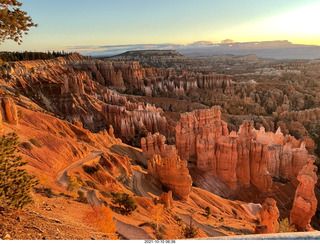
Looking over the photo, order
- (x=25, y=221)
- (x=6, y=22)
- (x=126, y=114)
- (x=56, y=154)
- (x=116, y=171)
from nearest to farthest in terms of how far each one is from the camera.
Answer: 1. (x=25, y=221)
2. (x=6, y=22)
3. (x=56, y=154)
4. (x=116, y=171)
5. (x=126, y=114)

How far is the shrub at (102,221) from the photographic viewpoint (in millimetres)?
8492

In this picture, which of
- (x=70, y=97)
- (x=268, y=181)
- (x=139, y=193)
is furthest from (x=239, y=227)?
(x=70, y=97)

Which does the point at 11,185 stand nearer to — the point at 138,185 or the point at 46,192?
the point at 46,192

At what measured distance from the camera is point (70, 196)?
11281 millimetres

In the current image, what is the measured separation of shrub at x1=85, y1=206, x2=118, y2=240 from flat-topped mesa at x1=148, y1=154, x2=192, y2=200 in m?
10.3

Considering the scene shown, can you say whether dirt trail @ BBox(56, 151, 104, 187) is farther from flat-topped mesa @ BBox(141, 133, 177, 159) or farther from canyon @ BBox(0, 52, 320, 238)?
flat-topped mesa @ BBox(141, 133, 177, 159)

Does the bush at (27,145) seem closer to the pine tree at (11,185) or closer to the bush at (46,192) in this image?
the bush at (46,192)

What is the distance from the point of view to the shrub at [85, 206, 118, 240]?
8.49 metres

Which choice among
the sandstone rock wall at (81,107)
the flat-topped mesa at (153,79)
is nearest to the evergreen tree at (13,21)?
the sandstone rock wall at (81,107)

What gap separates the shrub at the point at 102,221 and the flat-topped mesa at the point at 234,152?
18517 mm

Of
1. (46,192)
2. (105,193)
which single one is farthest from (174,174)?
(46,192)

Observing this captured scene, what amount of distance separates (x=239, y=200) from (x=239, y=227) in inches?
347

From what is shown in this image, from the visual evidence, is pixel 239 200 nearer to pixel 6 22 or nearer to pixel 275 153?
pixel 275 153

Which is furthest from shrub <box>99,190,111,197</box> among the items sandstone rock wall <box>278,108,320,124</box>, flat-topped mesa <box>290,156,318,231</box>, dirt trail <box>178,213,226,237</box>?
sandstone rock wall <box>278,108,320,124</box>
